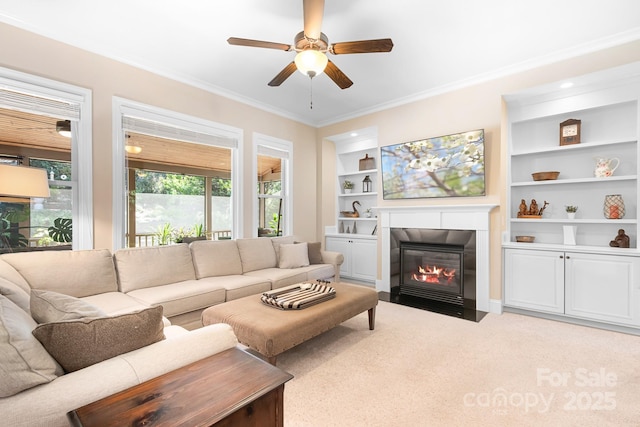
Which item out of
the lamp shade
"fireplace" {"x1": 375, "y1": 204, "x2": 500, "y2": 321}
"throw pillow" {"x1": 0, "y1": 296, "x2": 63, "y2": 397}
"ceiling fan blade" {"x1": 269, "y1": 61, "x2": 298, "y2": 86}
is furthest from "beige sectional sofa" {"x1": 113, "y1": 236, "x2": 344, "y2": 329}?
"ceiling fan blade" {"x1": 269, "y1": 61, "x2": 298, "y2": 86}

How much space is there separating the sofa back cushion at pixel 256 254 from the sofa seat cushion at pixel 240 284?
344 millimetres

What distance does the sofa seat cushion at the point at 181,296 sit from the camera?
2604mm

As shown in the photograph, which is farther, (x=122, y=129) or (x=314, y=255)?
(x=314, y=255)

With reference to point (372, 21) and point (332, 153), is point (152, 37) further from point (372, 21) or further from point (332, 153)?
point (332, 153)

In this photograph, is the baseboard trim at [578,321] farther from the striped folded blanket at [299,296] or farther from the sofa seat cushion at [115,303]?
the sofa seat cushion at [115,303]

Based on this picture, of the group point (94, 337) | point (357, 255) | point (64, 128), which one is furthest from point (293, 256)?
point (94, 337)

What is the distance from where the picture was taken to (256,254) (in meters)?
3.97

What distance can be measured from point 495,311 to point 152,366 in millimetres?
3776

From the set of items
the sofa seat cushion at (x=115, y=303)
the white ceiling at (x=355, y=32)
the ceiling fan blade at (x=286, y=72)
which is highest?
the white ceiling at (x=355, y=32)

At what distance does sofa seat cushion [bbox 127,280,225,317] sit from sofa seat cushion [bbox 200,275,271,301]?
8cm

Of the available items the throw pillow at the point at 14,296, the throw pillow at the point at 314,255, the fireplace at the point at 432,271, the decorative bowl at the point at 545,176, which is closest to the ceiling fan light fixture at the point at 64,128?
the throw pillow at the point at 14,296

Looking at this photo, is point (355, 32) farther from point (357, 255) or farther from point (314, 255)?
point (357, 255)

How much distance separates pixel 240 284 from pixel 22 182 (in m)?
1.95

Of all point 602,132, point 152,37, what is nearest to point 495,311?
point 602,132
